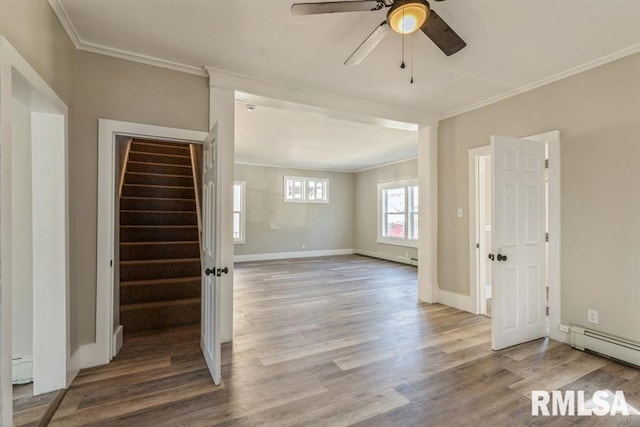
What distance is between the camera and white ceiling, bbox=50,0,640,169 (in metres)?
1.99

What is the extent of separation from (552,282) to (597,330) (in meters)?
0.51

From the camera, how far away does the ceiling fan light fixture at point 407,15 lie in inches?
63.1

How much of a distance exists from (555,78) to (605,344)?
101 inches

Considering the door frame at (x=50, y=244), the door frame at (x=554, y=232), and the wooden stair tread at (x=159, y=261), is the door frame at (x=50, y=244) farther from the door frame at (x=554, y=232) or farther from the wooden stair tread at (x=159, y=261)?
the door frame at (x=554, y=232)

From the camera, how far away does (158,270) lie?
364 centimetres

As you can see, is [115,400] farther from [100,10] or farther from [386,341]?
[100,10]

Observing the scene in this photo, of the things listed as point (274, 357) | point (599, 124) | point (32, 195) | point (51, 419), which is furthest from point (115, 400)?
point (599, 124)

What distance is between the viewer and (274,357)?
2.57m

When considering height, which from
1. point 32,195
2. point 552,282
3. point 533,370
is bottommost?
point 533,370

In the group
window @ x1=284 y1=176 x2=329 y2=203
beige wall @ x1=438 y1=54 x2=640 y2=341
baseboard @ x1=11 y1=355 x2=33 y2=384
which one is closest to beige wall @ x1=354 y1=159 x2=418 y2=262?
window @ x1=284 y1=176 x2=329 y2=203

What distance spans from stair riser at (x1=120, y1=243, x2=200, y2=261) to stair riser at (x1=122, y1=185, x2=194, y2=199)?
3.92 ft

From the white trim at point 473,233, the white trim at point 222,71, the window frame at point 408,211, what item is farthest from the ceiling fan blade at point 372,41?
the window frame at point 408,211

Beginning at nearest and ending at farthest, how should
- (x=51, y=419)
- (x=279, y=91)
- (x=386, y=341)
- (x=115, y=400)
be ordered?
(x=51, y=419)
(x=115, y=400)
(x=386, y=341)
(x=279, y=91)

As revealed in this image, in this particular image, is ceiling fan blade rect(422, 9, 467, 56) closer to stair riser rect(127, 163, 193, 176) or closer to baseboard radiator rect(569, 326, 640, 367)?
baseboard radiator rect(569, 326, 640, 367)
